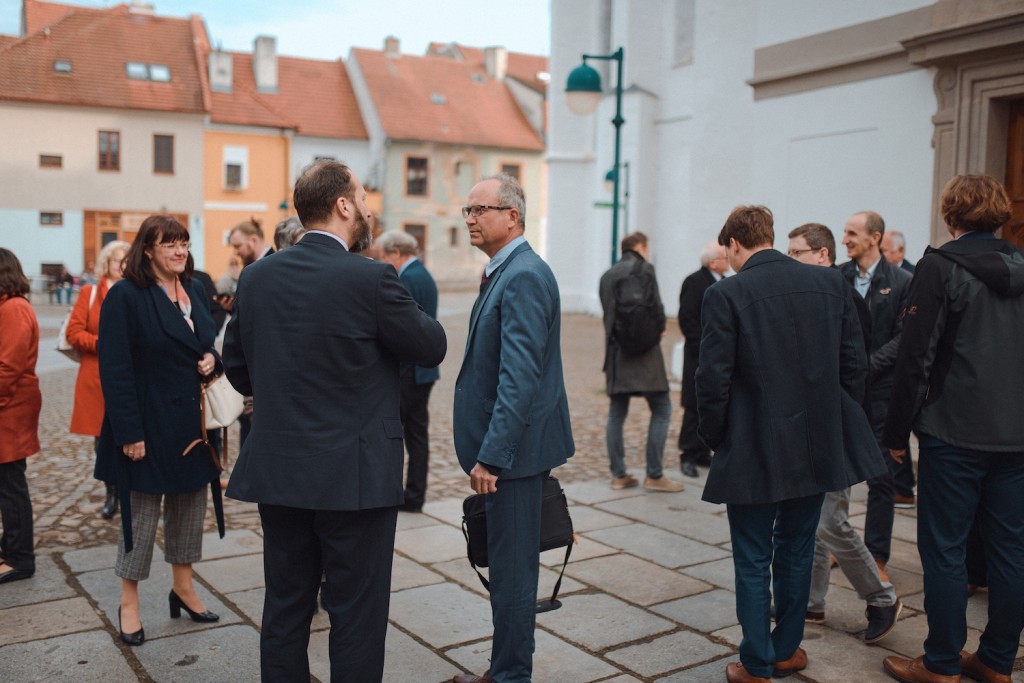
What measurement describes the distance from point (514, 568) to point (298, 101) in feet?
142

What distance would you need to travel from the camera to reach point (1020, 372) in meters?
3.82

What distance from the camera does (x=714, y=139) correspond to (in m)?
23.9

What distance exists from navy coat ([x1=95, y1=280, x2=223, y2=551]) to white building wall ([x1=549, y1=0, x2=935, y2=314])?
715cm

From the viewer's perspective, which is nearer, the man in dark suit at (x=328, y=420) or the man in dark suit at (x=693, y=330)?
the man in dark suit at (x=328, y=420)

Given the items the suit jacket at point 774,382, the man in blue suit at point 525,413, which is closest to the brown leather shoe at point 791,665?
the suit jacket at point 774,382

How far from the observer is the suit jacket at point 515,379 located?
3.38m

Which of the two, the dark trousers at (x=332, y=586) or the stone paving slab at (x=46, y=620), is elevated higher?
the dark trousers at (x=332, y=586)

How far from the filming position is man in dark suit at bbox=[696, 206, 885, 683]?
145 inches

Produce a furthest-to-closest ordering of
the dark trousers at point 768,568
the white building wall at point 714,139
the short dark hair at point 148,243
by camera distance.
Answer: the white building wall at point 714,139 → the short dark hair at point 148,243 → the dark trousers at point 768,568

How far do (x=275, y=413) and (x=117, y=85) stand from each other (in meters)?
39.9

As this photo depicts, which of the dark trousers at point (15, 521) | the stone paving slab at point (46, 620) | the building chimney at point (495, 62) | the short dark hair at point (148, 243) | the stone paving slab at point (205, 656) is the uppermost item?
the building chimney at point (495, 62)

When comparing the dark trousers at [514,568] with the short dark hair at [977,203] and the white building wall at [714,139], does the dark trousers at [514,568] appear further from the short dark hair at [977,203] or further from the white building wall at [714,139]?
the white building wall at [714,139]

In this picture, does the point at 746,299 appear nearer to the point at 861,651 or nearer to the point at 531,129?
the point at 861,651

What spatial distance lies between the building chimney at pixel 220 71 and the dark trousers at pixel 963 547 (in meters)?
41.8
